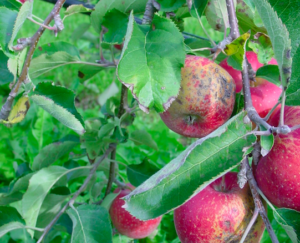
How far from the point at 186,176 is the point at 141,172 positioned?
1.68 feet

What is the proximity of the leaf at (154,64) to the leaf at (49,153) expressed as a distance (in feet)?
1.57

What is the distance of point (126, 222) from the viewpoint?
1034 mm

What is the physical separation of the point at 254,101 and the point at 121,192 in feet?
1.76

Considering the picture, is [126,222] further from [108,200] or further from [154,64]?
[154,64]

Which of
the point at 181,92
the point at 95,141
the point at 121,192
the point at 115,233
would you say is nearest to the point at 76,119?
the point at 181,92

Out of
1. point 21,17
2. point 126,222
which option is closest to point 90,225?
point 126,222

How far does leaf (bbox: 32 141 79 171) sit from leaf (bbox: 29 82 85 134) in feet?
1.11

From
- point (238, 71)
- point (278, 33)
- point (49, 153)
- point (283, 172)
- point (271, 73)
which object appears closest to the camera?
point (278, 33)

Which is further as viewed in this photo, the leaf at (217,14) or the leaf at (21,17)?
the leaf at (217,14)

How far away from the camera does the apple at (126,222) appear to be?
1.03m

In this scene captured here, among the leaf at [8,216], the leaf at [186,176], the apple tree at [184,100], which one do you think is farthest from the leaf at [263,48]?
the leaf at [8,216]

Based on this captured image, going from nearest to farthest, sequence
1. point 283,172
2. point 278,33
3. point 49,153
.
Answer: point 278,33 → point 283,172 → point 49,153

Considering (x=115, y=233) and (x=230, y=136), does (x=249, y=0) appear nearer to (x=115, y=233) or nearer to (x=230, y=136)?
(x=230, y=136)

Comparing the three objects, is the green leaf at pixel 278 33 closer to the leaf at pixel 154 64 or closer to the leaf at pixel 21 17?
the leaf at pixel 154 64
